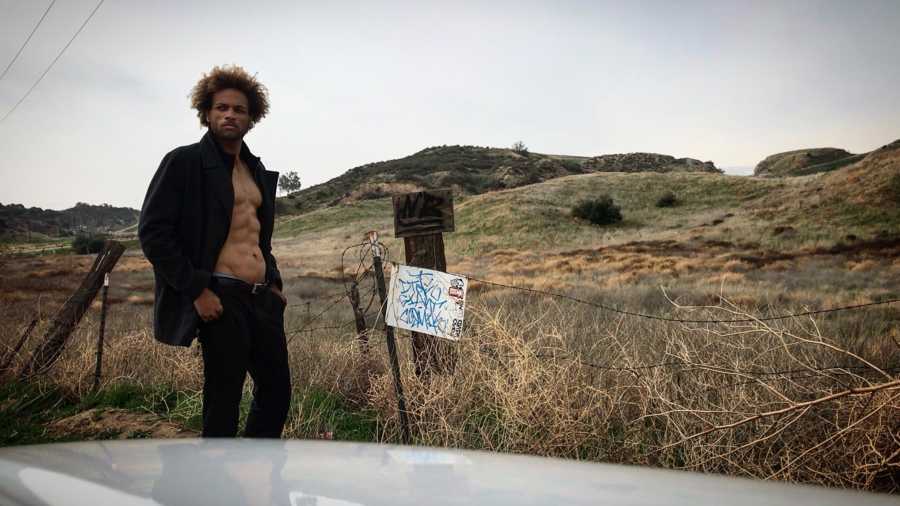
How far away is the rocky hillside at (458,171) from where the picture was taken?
73.7 metres

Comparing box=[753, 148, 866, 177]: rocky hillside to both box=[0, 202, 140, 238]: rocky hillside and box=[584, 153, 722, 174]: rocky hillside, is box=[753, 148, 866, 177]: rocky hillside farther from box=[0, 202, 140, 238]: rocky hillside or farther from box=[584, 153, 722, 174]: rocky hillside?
box=[0, 202, 140, 238]: rocky hillside

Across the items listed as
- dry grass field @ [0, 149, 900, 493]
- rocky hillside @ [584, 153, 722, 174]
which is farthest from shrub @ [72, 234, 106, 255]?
rocky hillside @ [584, 153, 722, 174]

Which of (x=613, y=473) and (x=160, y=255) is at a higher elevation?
(x=160, y=255)

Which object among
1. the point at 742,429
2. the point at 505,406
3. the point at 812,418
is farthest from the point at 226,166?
the point at 812,418

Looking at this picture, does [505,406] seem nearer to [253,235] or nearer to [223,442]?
[253,235]

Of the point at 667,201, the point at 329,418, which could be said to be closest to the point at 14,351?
the point at 329,418

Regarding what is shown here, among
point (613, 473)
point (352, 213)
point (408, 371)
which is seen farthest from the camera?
point (352, 213)

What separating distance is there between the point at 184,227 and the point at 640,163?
102239 mm

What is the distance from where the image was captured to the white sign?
11.4 ft

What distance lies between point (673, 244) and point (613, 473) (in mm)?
24522

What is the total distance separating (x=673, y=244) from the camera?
2356cm

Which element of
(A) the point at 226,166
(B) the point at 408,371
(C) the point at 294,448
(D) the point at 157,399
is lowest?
(D) the point at 157,399

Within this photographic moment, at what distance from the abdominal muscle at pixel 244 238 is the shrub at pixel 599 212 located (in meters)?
34.7

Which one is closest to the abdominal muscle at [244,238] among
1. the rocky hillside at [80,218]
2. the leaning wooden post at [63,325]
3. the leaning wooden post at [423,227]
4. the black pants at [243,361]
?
the black pants at [243,361]
